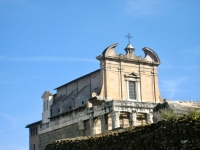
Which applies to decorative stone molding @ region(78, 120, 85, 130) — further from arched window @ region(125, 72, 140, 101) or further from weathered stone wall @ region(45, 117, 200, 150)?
weathered stone wall @ region(45, 117, 200, 150)

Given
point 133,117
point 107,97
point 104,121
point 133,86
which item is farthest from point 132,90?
point 104,121

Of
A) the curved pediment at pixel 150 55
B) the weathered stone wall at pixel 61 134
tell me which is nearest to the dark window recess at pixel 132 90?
the curved pediment at pixel 150 55

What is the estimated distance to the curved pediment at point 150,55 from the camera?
162ft

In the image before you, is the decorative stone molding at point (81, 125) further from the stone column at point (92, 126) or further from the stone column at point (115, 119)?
the stone column at point (115, 119)

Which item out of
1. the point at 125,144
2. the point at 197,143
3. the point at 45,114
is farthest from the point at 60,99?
the point at 197,143

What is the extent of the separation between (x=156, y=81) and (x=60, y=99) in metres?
13.5

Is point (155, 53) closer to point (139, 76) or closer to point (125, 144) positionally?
point (139, 76)

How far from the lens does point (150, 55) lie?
5003cm

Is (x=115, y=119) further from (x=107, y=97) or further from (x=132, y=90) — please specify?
(x=132, y=90)

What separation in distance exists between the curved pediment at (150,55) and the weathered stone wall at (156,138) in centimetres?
2968

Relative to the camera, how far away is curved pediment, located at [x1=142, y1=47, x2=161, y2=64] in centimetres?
4941

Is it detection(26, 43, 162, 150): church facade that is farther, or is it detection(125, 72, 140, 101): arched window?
detection(125, 72, 140, 101): arched window

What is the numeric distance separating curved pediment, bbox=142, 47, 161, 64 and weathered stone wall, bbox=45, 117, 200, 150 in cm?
2968

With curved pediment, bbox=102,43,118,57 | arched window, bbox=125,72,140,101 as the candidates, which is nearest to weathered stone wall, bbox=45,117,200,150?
curved pediment, bbox=102,43,118,57
